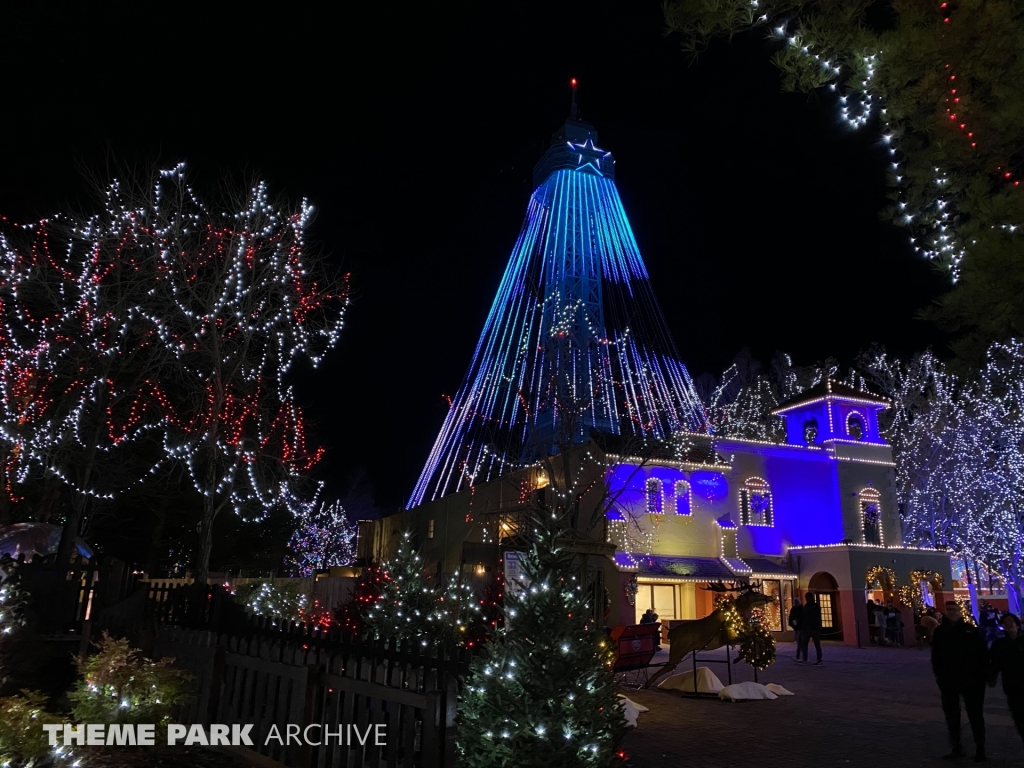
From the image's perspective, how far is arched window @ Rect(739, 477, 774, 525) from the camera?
92.8 feet

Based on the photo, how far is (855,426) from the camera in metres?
30.9

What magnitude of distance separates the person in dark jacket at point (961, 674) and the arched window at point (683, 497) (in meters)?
19.0

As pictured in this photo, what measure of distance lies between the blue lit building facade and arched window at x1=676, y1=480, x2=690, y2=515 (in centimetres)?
4

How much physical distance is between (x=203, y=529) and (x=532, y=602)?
1044cm

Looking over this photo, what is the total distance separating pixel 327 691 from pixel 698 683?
804cm

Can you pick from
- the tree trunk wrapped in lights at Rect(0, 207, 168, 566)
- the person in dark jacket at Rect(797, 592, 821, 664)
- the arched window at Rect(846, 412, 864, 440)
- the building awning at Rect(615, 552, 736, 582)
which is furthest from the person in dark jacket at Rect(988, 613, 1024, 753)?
the arched window at Rect(846, 412, 864, 440)

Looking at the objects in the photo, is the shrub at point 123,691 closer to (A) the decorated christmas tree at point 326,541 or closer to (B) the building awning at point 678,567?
(B) the building awning at point 678,567

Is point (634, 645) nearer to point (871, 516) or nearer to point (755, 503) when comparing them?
point (755, 503)

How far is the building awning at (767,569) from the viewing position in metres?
26.9

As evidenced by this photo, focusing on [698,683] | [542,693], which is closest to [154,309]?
[698,683]

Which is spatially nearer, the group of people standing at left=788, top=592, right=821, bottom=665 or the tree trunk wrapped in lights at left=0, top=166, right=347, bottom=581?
the tree trunk wrapped in lights at left=0, top=166, right=347, bottom=581

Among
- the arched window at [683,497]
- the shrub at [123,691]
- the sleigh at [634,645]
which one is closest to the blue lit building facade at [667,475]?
the arched window at [683,497]

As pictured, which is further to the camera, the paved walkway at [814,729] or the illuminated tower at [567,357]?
the illuminated tower at [567,357]

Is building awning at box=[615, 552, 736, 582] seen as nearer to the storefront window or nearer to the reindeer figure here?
the storefront window
